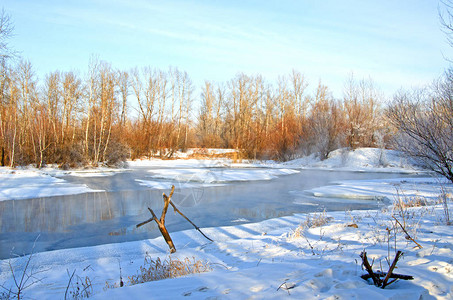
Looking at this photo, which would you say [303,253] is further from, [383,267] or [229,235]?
[229,235]

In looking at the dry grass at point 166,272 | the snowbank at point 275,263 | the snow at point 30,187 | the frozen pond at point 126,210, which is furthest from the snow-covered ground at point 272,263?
the snow at point 30,187

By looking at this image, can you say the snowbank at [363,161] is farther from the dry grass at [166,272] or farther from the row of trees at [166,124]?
the dry grass at [166,272]

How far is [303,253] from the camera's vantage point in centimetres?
440

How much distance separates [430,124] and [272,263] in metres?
6.08

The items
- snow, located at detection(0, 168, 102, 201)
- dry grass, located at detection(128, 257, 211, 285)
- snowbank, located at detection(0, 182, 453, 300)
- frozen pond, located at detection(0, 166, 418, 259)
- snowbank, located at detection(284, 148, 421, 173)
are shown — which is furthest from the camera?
snowbank, located at detection(284, 148, 421, 173)

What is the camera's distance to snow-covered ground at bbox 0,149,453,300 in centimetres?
274

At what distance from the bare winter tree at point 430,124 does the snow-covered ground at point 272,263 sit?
1376 millimetres

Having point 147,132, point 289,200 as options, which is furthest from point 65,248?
point 147,132

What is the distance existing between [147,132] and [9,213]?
26.6m

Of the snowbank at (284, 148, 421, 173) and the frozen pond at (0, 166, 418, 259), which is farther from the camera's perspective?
the snowbank at (284, 148, 421, 173)

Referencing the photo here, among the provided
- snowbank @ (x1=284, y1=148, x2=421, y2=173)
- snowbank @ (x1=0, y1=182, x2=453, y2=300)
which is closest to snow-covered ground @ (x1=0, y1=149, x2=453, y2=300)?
snowbank @ (x1=0, y1=182, x2=453, y2=300)

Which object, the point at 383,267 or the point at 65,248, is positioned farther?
the point at 65,248

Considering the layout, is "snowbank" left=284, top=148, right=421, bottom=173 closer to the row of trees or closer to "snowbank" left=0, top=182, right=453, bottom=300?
the row of trees

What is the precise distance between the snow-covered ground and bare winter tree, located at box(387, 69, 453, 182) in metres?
1.38
